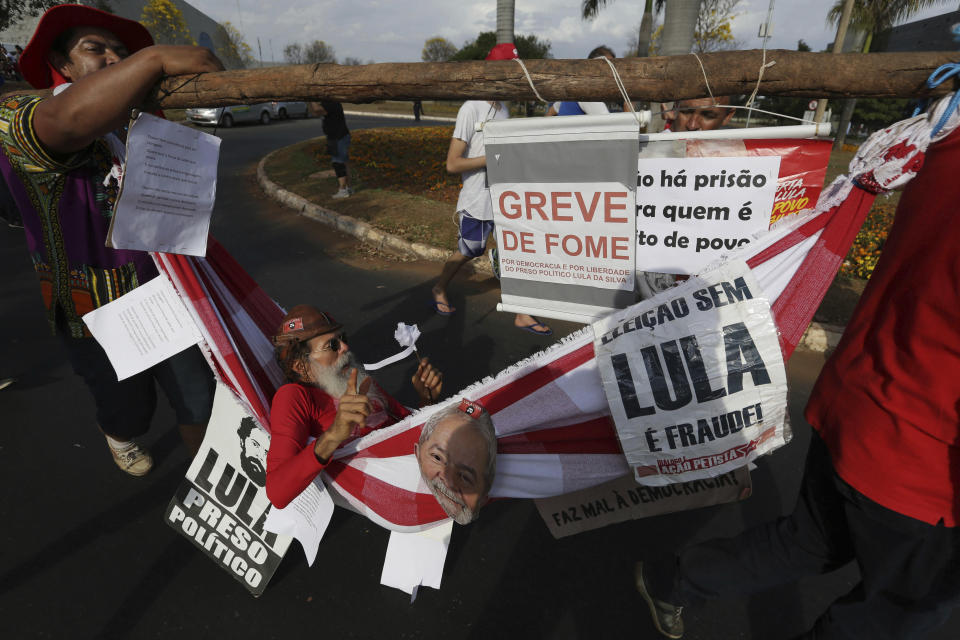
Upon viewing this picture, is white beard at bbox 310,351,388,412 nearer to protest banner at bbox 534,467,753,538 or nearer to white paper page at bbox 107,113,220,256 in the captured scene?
white paper page at bbox 107,113,220,256

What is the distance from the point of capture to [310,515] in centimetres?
211

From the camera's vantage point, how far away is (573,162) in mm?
1857

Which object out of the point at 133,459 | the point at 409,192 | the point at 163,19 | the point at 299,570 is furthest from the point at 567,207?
the point at 163,19

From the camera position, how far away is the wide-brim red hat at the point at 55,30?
179 centimetres

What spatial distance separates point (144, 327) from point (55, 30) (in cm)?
112

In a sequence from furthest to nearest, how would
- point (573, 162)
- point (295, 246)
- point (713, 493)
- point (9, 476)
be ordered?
point (295, 246) → point (9, 476) → point (713, 493) → point (573, 162)

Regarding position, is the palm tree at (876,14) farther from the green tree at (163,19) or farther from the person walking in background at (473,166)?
the green tree at (163,19)

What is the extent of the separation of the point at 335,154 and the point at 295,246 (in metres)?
2.54

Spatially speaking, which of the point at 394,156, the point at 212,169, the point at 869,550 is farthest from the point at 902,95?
the point at 394,156

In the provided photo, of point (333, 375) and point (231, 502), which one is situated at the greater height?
point (333, 375)

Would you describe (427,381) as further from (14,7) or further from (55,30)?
(14,7)

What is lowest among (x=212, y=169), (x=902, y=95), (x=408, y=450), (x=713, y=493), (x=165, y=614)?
(x=165, y=614)

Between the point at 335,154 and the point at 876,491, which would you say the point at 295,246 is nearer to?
the point at 335,154

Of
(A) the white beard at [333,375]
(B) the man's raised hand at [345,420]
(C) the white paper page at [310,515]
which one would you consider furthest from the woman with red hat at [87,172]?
(B) the man's raised hand at [345,420]
